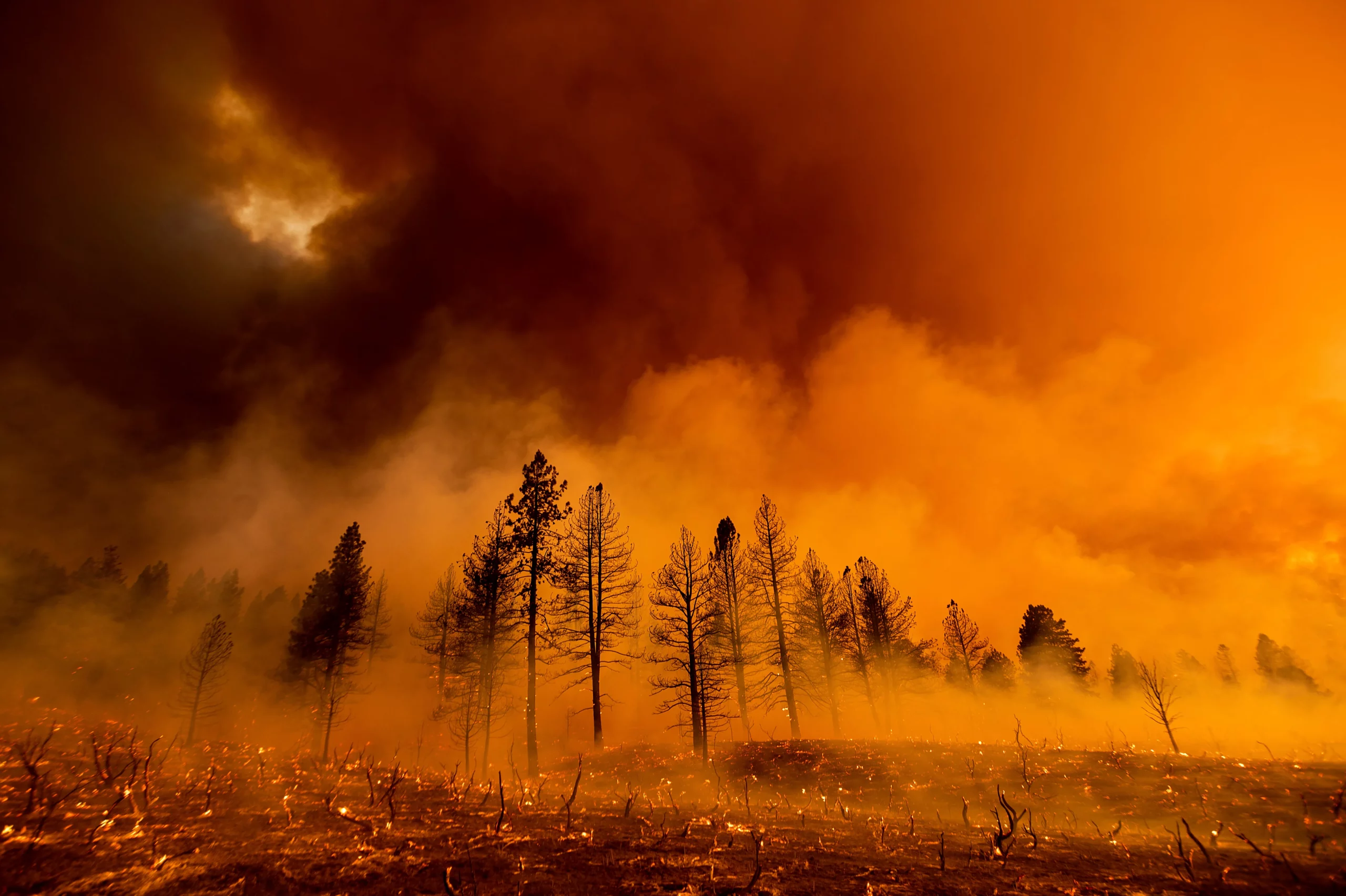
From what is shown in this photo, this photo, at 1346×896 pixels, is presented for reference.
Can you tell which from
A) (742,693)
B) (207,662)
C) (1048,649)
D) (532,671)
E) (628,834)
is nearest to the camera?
(628,834)

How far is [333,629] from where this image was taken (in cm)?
3162

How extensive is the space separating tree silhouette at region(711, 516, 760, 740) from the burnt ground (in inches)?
505

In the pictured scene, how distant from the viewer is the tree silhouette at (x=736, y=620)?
102 ft

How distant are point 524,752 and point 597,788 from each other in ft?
80.1

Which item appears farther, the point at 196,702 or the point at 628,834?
the point at 196,702

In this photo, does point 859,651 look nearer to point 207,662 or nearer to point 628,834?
point 628,834

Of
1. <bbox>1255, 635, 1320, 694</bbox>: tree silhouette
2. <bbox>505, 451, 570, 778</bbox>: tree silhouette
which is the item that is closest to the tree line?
<bbox>505, 451, 570, 778</bbox>: tree silhouette

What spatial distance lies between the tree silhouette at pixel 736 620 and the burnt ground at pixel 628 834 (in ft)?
42.1

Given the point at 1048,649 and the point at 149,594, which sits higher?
the point at 149,594

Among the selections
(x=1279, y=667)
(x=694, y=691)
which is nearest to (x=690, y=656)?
(x=694, y=691)

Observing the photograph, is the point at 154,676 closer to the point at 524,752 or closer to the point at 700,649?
the point at 524,752

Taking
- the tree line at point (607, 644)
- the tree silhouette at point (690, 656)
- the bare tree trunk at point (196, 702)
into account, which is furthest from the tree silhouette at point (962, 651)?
the bare tree trunk at point (196, 702)

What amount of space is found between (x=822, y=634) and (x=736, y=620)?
820 cm

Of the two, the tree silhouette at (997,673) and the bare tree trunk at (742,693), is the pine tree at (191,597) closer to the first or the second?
the bare tree trunk at (742,693)
